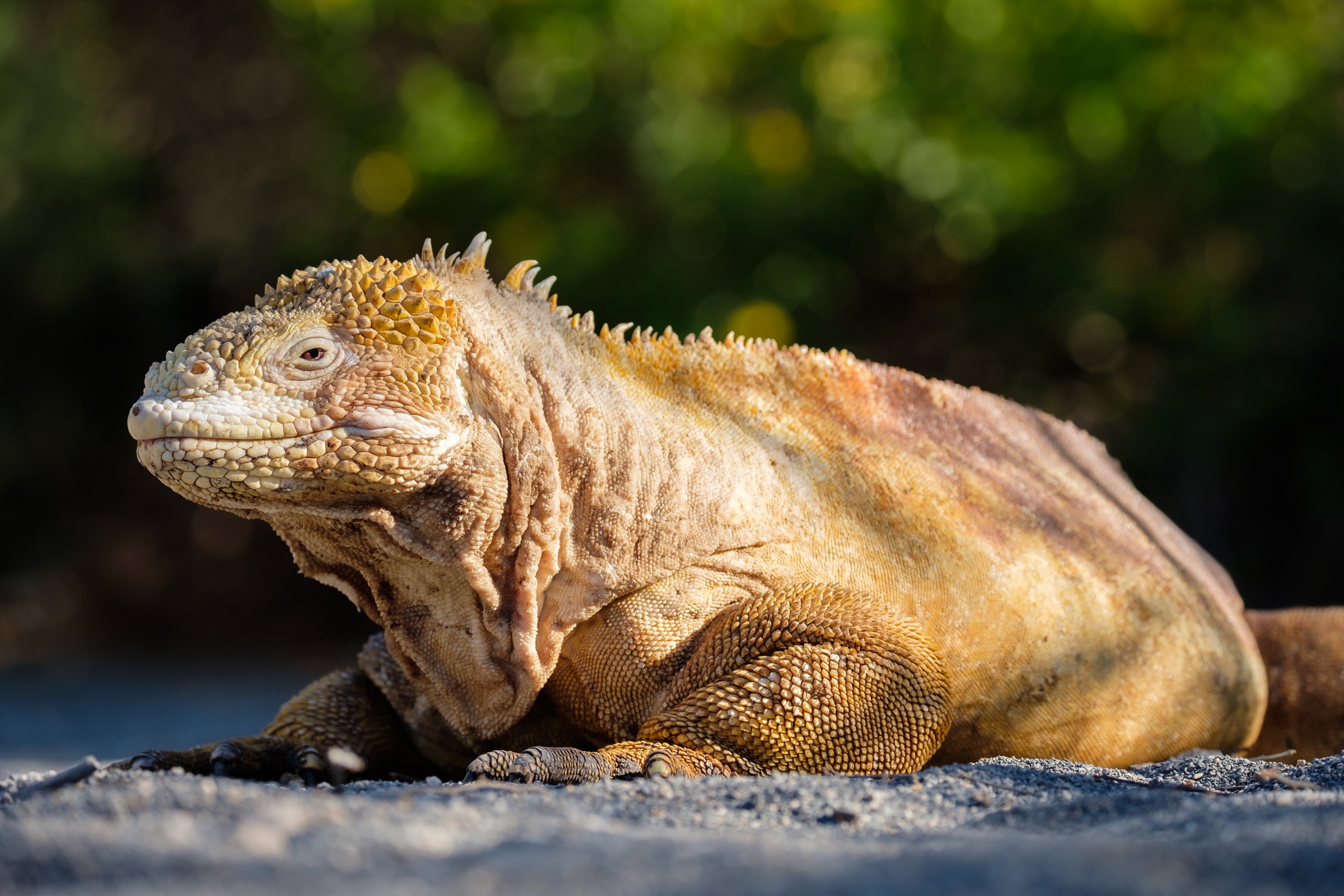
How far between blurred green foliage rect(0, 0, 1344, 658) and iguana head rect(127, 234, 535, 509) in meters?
6.43

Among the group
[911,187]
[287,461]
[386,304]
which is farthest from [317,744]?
[911,187]

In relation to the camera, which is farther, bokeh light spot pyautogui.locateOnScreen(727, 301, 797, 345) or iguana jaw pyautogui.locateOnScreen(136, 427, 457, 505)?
bokeh light spot pyautogui.locateOnScreen(727, 301, 797, 345)

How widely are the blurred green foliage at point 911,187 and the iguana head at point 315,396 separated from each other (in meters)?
6.43

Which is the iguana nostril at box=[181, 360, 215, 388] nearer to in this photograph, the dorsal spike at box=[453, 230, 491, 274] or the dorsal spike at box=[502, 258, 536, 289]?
the dorsal spike at box=[453, 230, 491, 274]

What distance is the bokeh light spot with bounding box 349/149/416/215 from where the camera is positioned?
11352mm

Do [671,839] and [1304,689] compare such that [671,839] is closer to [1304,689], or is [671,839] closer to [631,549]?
[631,549]

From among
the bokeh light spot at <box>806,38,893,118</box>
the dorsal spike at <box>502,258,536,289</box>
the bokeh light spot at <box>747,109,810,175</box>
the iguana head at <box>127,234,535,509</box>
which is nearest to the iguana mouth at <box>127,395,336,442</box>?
the iguana head at <box>127,234,535,509</box>

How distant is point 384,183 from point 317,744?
7.99 meters

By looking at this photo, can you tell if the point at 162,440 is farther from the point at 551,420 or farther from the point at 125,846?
the point at 125,846

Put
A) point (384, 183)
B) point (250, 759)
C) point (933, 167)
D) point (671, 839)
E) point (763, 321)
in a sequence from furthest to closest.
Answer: point (384, 183) < point (763, 321) < point (933, 167) < point (250, 759) < point (671, 839)

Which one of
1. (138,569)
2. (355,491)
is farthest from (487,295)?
(138,569)

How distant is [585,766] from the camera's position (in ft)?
10.9

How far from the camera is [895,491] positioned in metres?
4.22

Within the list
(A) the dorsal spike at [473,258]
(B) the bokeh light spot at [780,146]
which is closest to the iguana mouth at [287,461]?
(A) the dorsal spike at [473,258]
